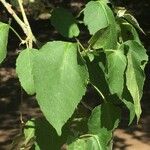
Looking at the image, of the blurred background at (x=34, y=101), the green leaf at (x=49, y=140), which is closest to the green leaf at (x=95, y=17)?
the green leaf at (x=49, y=140)

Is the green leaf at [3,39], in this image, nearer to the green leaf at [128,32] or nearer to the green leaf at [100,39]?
the green leaf at [100,39]

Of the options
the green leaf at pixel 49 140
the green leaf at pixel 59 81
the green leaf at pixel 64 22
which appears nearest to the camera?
the green leaf at pixel 59 81

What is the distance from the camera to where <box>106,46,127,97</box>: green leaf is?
89 centimetres

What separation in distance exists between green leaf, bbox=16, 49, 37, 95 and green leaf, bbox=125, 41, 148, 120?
0.18 metres

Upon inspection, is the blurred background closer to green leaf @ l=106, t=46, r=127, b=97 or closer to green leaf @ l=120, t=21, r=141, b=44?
green leaf @ l=120, t=21, r=141, b=44

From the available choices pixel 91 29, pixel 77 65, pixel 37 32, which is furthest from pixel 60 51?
pixel 37 32

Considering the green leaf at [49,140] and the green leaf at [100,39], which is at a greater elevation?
the green leaf at [100,39]

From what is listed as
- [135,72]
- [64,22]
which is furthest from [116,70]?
[64,22]

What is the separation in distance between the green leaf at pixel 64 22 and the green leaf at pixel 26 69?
0.14 meters

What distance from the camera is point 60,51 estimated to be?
85 centimetres

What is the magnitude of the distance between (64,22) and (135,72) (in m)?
0.26

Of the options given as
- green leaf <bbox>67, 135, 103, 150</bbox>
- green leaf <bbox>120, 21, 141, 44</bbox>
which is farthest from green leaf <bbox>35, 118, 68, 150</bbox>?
green leaf <bbox>120, 21, 141, 44</bbox>

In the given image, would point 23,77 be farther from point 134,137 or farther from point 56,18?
point 134,137

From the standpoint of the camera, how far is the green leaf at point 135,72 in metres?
0.89
